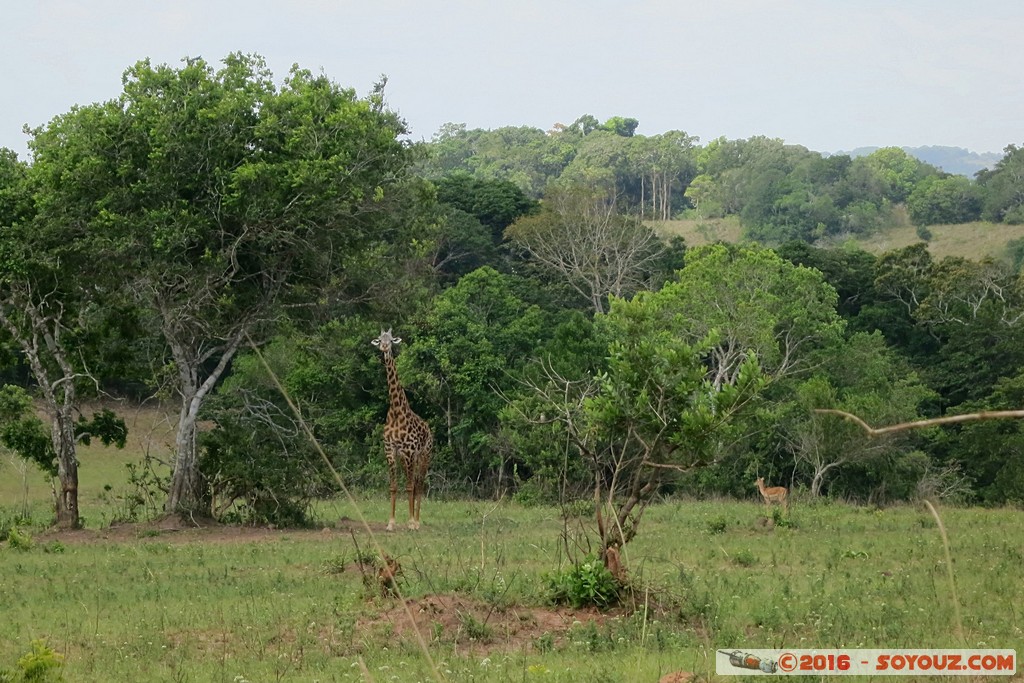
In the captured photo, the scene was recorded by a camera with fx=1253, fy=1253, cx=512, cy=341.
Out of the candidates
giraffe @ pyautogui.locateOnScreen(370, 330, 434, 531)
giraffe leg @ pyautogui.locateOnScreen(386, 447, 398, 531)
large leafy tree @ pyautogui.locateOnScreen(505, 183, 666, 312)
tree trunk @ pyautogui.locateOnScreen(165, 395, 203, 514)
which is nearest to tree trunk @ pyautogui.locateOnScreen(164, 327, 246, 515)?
tree trunk @ pyautogui.locateOnScreen(165, 395, 203, 514)

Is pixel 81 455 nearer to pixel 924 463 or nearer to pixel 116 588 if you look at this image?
pixel 924 463

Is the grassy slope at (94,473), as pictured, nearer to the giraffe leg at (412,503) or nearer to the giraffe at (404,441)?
the giraffe at (404,441)

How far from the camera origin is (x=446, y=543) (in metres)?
16.4

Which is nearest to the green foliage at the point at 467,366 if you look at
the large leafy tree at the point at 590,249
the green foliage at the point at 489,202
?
the large leafy tree at the point at 590,249

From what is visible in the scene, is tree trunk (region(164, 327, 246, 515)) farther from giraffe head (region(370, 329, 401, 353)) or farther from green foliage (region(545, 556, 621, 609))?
green foliage (region(545, 556, 621, 609))

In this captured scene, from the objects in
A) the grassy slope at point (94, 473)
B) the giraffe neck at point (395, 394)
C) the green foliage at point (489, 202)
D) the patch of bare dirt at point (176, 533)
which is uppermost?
the green foliage at point (489, 202)

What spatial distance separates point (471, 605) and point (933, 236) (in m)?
81.8

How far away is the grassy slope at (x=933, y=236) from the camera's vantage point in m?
77.3

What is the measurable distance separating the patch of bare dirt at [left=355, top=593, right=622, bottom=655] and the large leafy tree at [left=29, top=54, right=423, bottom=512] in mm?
8904

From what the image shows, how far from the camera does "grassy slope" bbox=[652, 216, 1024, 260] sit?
77.3m

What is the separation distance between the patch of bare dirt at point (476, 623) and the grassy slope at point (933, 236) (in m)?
61.4

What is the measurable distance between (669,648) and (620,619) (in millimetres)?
963

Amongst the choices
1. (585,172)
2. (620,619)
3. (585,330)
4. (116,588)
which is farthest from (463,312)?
(585,172)

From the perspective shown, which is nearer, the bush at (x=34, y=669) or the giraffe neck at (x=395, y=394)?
the bush at (x=34, y=669)
